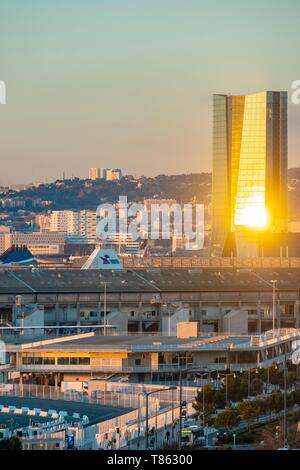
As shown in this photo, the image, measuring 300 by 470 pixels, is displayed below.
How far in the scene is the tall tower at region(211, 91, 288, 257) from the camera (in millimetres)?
48719

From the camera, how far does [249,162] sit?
162ft

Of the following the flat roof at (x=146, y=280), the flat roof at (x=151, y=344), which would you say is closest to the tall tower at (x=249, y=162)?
the flat roof at (x=146, y=280)

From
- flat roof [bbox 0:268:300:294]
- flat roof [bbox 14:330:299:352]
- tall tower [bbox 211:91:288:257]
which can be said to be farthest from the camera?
tall tower [bbox 211:91:288:257]

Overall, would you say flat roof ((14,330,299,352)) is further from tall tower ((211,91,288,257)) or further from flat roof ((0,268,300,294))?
tall tower ((211,91,288,257))

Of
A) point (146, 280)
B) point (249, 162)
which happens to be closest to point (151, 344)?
point (146, 280)

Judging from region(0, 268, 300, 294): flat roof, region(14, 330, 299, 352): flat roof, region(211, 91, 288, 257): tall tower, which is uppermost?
region(211, 91, 288, 257): tall tower

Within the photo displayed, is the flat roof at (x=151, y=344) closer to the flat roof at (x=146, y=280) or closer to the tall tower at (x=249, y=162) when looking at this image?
the flat roof at (x=146, y=280)

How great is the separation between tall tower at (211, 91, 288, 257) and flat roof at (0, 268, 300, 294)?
16.6 meters

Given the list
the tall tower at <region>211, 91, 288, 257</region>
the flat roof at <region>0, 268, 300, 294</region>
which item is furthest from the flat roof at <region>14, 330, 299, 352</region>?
the tall tower at <region>211, 91, 288, 257</region>

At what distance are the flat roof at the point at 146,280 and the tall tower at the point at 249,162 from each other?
1663 centimetres

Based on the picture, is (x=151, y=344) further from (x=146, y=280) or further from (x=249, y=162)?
(x=249, y=162)

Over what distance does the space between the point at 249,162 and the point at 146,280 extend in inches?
821

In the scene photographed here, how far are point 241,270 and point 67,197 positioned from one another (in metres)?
38.8
